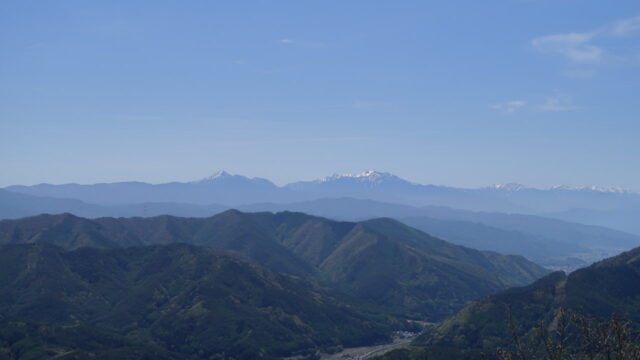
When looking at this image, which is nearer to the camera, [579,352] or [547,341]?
[547,341]

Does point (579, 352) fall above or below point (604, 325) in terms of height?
below

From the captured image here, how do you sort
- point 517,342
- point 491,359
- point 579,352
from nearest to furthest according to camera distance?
point 517,342 → point 579,352 → point 491,359

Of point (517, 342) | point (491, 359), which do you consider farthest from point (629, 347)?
point (491, 359)

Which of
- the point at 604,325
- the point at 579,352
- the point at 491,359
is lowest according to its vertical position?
the point at 491,359

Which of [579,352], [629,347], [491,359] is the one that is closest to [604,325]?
[629,347]

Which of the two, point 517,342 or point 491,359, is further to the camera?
point 491,359

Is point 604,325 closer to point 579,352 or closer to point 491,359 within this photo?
point 579,352

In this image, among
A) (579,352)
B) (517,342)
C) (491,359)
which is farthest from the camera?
(491,359)

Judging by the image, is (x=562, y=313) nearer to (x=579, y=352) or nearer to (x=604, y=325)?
(x=604, y=325)

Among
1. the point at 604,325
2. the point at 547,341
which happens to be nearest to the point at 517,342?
the point at 547,341
